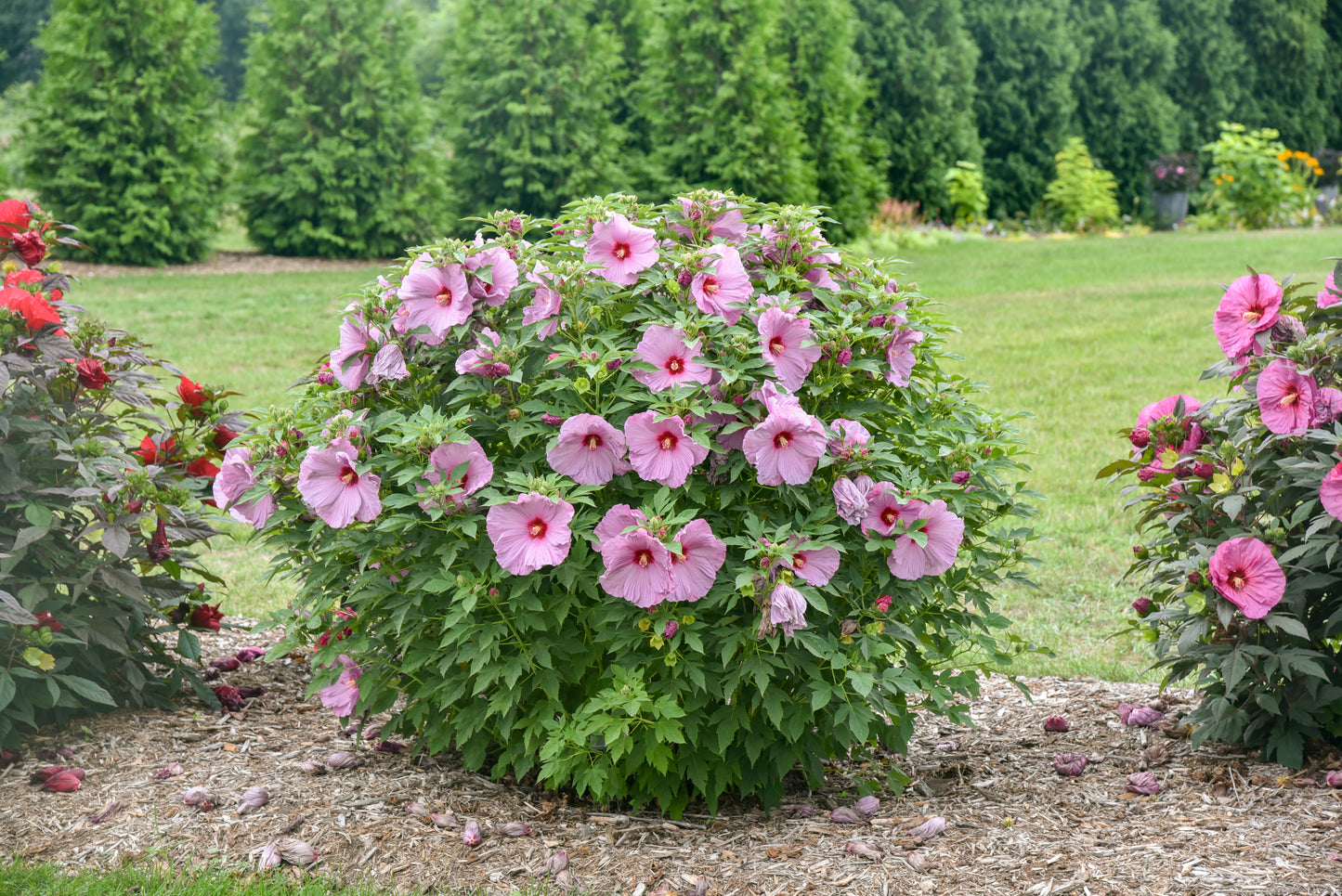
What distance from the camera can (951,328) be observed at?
271 centimetres

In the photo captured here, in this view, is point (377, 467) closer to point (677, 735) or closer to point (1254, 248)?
point (677, 735)

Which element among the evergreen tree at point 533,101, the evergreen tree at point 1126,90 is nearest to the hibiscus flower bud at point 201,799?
the evergreen tree at point 533,101

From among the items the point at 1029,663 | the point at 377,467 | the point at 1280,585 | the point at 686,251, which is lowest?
the point at 1029,663

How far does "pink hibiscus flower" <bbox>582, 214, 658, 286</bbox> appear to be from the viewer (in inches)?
94.9

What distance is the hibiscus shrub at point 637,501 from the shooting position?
7.39ft

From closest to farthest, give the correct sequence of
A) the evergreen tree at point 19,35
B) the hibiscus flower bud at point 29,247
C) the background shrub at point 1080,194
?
the hibiscus flower bud at point 29,247 < the background shrub at point 1080,194 < the evergreen tree at point 19,35

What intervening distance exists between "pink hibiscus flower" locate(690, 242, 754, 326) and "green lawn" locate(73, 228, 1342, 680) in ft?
3.92

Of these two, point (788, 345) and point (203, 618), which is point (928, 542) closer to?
point (788, 345)

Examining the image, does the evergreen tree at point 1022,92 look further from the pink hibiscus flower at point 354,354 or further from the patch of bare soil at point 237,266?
the pink hibiscus flower at point 354,354

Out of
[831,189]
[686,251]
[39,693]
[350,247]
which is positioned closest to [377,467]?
[686,251]

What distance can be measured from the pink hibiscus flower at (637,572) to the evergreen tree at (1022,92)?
53.2 ft

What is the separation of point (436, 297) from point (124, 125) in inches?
402

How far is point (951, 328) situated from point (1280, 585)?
876mm

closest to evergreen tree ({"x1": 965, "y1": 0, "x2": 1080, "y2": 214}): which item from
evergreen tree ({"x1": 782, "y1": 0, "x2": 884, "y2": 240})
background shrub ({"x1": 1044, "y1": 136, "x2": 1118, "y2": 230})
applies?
background shrub ({"x1": 1044, "y1": 136, "x2": 1118, "y2": 230})
